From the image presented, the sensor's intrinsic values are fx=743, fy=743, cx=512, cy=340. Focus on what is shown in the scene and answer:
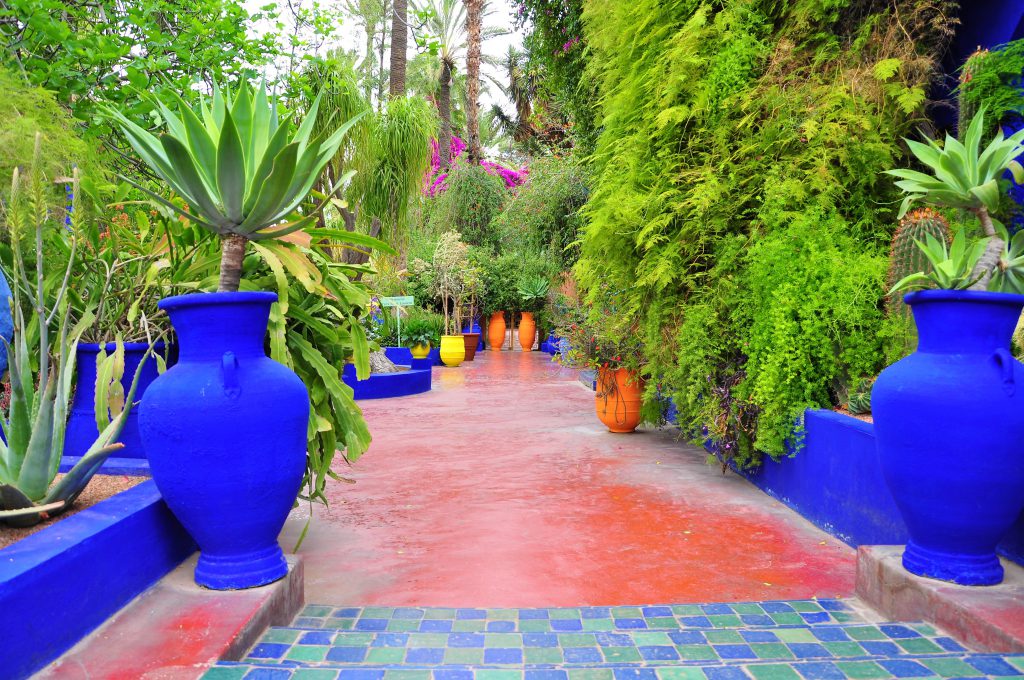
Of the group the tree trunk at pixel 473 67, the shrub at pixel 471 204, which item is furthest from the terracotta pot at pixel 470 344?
the tree trunk at pixel 473 67

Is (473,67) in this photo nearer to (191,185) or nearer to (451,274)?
(451,274)

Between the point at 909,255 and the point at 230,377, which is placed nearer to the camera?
the point at 230,377

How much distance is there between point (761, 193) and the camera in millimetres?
4805

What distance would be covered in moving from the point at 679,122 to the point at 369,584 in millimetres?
3625

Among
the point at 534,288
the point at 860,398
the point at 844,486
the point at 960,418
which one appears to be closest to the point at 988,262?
the point at 960,418

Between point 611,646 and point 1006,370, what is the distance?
1.64 metres

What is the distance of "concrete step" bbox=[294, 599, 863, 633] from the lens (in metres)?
2.71

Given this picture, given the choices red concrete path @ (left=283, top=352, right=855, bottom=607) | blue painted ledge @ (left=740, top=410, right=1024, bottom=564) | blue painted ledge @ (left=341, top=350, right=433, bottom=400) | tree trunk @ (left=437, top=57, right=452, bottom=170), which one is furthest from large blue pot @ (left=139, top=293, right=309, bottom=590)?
tree trunk @ (left=437, top=57, right=452, bottom=170)

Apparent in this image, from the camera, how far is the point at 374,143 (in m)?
10.2

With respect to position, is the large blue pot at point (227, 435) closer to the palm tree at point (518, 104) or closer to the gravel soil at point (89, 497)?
the gravel soil at point (89, 497)

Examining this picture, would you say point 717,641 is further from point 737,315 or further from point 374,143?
point 374,143

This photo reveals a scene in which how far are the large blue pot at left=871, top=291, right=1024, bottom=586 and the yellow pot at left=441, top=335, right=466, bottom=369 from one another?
1358 centimetres

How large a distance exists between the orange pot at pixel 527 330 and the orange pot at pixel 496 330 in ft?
2.00

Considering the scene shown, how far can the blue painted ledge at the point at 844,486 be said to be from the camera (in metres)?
3.50
